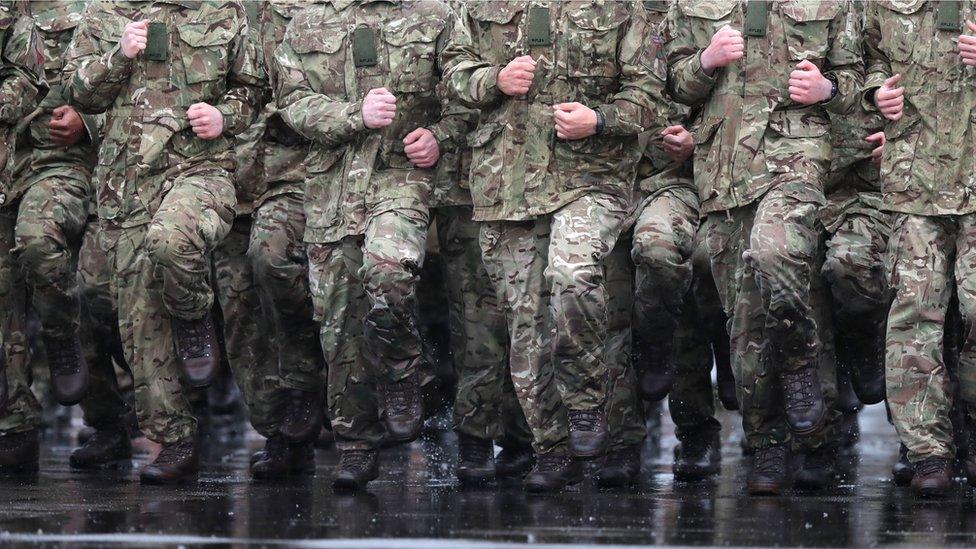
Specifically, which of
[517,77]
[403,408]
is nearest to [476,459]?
[403,408]

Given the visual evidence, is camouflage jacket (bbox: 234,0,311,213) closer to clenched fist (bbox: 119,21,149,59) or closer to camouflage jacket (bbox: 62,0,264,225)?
camouflage jacket (bbox: 62,0,264,225)

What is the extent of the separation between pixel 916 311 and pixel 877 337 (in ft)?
4.48

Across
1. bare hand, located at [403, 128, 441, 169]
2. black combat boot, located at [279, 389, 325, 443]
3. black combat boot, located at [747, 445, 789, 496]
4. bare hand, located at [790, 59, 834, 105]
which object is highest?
bare hand, located at [790, 59, 834, 105]

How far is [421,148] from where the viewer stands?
9.37m

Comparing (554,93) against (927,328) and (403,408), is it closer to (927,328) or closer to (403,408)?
(403,408)

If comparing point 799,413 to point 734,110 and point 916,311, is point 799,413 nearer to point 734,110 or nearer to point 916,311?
point 916,311

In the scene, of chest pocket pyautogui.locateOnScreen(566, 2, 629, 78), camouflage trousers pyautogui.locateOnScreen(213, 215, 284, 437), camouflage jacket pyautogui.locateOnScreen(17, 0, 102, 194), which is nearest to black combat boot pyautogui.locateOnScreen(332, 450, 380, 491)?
camouflage trousers pyautogui.locateOnScreen(213, 215, 284, 437)

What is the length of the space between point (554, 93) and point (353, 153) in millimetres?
1052

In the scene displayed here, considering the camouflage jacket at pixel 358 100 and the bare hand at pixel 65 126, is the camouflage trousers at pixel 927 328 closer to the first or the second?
the camouflage jacket at pixel 358 100

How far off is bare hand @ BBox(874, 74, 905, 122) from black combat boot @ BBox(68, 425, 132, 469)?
15.5 ft

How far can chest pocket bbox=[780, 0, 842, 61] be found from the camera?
30.0 ft

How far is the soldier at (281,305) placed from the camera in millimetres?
10156

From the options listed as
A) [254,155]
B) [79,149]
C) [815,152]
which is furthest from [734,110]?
[79,149]

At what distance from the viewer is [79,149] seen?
34.9ft
